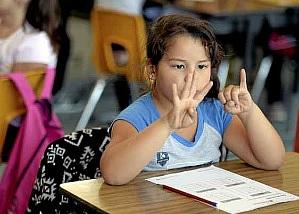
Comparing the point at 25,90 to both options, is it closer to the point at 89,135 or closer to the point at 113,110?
the point at 89,135

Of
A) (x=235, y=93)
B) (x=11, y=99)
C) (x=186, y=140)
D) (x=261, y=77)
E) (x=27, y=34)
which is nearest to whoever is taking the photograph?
(x=235, y=93)

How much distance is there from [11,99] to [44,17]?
30.7 inches

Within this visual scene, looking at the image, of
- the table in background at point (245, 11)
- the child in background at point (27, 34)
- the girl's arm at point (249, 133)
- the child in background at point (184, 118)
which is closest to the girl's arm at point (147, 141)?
the child in background at point (184, 118)

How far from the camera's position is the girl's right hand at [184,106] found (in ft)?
6.26

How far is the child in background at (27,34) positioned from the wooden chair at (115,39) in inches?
30.9

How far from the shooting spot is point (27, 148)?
9.59 ft

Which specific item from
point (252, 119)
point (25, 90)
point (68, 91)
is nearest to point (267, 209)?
point (252, 119)

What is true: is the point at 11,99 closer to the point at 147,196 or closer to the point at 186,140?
the point at 186,140

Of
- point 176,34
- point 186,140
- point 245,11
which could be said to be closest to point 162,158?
point 186,140

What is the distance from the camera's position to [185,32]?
2.11 metres

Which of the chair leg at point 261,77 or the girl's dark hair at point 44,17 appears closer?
the girl's dark hair at point 44,17

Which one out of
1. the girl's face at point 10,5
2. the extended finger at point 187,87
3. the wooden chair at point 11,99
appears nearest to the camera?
the extended finger at point 187,87

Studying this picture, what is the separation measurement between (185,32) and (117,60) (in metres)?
2.58

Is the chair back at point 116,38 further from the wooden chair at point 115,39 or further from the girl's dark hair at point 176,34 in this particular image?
the girl's dark hair at point 176,34
